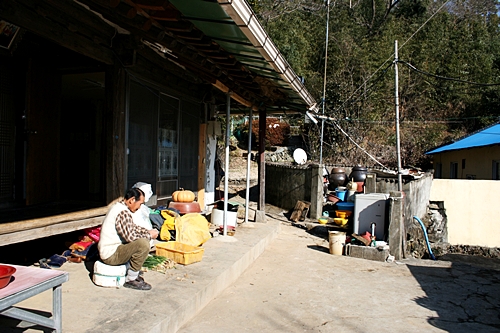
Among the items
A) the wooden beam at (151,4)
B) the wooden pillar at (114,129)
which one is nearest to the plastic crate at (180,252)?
the wooden pillar at (114,129)

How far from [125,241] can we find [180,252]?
4.03ft

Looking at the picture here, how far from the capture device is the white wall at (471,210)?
12433 mm

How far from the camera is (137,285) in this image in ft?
13.0

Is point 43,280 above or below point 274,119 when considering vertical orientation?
below

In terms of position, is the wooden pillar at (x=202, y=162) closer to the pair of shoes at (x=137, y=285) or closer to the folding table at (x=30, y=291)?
the pair of shoes at (x=137, y=285)

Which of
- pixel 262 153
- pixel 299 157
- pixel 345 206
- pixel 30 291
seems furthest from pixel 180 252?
pixel 299 157

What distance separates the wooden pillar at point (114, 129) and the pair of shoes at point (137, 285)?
175 centimetres

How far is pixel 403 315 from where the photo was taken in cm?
476

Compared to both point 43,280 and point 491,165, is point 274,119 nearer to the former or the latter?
point 491,165

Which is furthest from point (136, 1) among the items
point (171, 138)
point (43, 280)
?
point (171, 138)

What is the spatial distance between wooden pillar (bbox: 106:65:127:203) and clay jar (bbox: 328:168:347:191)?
38.0ft

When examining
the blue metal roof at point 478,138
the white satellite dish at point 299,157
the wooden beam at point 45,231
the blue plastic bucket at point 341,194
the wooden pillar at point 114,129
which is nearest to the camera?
the wooden beam at point 45,231

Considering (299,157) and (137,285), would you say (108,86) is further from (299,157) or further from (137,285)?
(299,157)

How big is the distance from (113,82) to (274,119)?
20.7 metres
